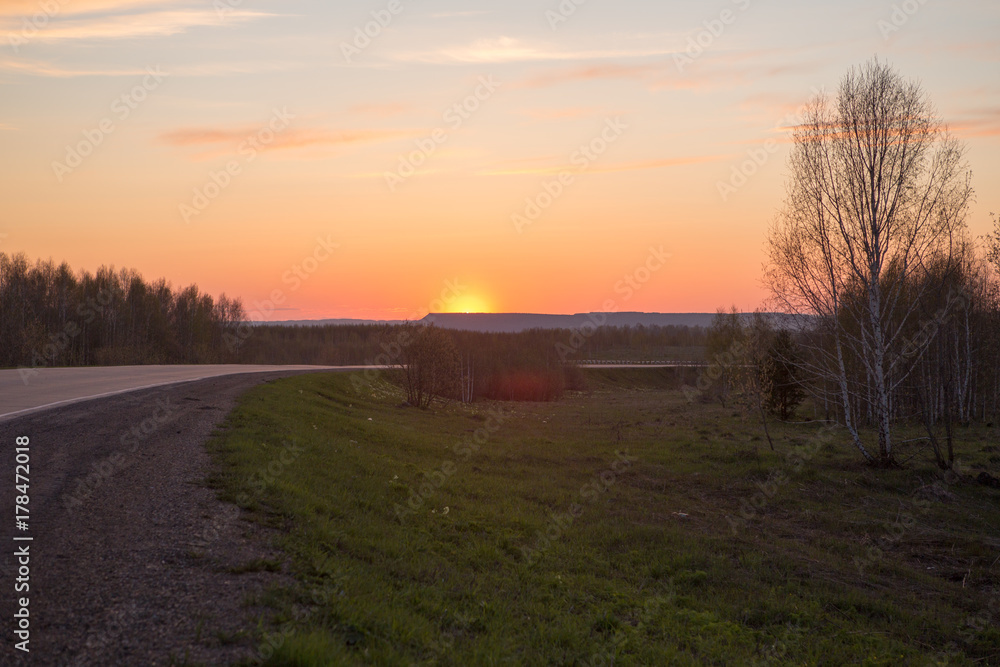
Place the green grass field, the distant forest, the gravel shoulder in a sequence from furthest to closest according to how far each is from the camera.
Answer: the distant forest → the green grass field → the gravel shoulder

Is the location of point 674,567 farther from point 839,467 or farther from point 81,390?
point 81,390

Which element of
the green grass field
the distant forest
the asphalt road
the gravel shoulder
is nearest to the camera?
the gravel shoulder

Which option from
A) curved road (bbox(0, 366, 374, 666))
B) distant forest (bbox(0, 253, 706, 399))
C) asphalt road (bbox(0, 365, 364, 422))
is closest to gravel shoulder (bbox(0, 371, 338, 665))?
curved road (bbox(0, 366, 374, 666))

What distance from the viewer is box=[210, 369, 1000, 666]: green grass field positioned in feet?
21.8

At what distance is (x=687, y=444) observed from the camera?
74.4ft

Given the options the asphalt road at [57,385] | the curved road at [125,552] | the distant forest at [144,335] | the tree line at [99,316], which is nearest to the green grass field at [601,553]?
the curved road at [125,552]

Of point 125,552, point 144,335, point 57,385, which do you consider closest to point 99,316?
point 144,335

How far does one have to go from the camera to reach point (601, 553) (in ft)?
34.8

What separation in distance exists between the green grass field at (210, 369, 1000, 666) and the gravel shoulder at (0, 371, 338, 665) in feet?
1.49

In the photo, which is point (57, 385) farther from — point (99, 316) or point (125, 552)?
point (99, 316)

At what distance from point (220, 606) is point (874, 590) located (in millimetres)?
9575

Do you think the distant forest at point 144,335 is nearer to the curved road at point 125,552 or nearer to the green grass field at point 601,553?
the green grass field at point 601,553

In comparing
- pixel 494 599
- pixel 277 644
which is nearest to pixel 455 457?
pixel 494 599

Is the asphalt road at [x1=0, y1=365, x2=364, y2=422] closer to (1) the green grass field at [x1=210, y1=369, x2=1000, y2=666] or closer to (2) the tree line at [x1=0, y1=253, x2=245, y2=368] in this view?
(1) the green grass field at [x1=210, y1=369, x2=1000, y2=666]
